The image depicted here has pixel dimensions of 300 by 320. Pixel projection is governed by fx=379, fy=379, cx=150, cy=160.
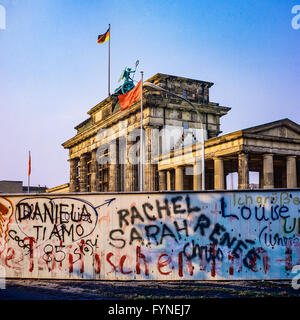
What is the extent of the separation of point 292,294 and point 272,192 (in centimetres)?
238

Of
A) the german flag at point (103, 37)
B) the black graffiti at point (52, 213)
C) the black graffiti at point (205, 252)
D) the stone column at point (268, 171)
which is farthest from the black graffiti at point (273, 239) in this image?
the german flag at point (103, 37)

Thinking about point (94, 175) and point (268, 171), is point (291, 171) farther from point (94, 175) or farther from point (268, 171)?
point (94, 175)

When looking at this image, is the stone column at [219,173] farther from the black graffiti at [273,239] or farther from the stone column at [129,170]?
the black graffiti at [273,239]

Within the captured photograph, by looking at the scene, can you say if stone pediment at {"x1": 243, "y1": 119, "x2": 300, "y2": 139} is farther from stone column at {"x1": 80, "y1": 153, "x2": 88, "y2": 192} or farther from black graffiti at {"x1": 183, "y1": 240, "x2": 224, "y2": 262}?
stone column at {"x1": 80, "y1": 153, "x2": 88, "y2": 192}

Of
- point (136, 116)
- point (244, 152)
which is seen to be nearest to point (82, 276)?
point (244, 152)

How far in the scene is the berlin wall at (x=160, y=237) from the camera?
28.9 feet

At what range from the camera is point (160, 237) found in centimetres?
898

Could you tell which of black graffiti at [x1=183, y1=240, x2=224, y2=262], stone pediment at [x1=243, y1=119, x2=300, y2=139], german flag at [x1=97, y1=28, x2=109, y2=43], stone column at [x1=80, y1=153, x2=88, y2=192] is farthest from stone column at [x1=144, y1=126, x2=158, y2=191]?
black graffiti at [x1=183, y1=240, x2=224, y2=262]

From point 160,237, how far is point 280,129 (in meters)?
23.1

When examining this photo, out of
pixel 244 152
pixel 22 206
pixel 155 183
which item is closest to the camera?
pixel 22 206

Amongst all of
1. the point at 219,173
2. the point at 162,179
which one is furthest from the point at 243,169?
the point at 162,179

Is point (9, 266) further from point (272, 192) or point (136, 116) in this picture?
point (136, 116)

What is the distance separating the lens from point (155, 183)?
3791 centimetres

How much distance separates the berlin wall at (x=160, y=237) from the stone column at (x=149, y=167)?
28.1m
